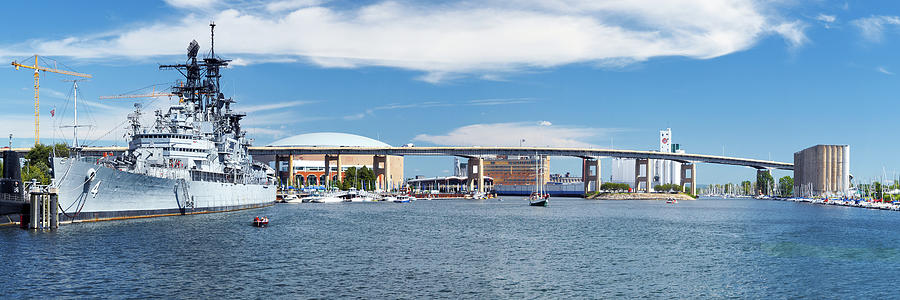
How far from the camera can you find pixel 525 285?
3853 centimetres

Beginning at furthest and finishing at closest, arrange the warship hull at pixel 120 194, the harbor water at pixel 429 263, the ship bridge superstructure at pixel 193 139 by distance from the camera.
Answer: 1. the ship bridge superstructure at pixel 193 139
2. the warship hull at pixel 120 194
3. the harbor water at pixel 429 263

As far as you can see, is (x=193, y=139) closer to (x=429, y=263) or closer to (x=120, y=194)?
(x=120, y=194)

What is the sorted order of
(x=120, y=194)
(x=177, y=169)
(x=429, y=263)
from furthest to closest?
(x=177, y=169), (x=120, y=194), (x=429, y=263)

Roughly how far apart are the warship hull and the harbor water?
1994 mm

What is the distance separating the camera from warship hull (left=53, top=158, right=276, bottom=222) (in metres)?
64.6

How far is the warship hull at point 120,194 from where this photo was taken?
64.6 metres

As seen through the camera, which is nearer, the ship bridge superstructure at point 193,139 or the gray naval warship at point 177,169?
the gray naval warship at point 177,169

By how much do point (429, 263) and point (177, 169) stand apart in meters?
47.6

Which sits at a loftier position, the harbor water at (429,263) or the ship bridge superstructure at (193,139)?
the ship bridge superstructure at (193,139)

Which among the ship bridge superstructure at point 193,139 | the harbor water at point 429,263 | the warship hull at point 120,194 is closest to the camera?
the harbor water at point 429,263

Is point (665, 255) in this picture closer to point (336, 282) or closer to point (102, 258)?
point (336, 282)

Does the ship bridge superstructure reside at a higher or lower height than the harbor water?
higher

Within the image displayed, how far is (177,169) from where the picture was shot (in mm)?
82375

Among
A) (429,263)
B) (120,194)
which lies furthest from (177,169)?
(429,263)
